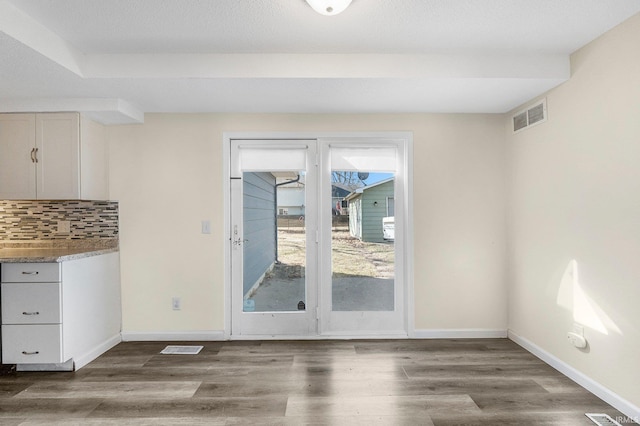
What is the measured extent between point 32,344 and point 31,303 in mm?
312

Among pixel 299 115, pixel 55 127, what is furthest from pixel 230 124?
pixel 55 127

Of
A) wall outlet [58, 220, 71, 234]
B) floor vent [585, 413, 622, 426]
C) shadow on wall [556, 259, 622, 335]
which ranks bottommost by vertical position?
floor vent [585, 413, 622, 426]

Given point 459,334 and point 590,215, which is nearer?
point 590,215

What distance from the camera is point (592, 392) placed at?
2.48 metres

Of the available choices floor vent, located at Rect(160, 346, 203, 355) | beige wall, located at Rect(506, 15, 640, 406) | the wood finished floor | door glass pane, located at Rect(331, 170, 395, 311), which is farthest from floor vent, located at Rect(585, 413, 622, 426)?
floor vent, located at Rect(160, 346, 203, 355)

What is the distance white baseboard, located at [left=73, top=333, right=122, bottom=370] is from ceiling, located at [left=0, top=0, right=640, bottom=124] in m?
2.02

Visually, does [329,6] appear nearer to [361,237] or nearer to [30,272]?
[361,237]

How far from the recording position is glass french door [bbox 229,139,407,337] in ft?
11.8

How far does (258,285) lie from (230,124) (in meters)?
1.60

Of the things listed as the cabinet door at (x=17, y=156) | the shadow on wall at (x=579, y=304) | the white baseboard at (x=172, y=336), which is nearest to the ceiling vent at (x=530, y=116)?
the shadow on wall at (x=579, y=304)

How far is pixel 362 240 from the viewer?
3.65 m

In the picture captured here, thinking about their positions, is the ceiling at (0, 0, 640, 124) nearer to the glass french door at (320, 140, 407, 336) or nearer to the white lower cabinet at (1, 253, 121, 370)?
the glass french door at (320, 140, 407, 336)

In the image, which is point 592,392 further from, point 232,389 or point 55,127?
point 55,127

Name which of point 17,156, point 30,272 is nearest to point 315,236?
point 30,272
